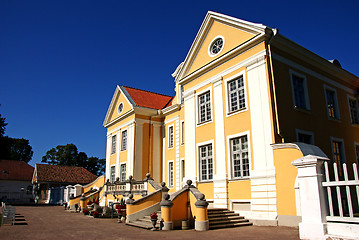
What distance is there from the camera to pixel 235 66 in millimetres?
14812

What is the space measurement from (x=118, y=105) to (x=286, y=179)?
1959cm

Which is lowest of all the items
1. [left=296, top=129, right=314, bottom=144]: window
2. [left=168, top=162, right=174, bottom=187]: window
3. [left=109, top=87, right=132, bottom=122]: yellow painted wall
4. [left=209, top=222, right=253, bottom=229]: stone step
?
[left=209, top=222, right=253, bottom=229]: stone step

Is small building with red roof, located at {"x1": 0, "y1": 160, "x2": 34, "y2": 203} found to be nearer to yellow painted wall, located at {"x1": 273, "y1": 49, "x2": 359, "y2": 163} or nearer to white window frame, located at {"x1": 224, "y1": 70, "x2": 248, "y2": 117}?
white window frame, located at {"x1": 224, "y1": 70, "x2": 248, "y2": 117}

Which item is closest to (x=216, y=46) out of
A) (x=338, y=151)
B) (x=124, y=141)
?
(x=338, y=151)

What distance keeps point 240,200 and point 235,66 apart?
6532 millimetres

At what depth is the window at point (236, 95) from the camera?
14445mm

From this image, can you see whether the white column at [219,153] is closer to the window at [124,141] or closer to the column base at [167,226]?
the column base at [167,226]

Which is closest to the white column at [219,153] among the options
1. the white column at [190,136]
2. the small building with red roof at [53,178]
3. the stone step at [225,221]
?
the stone step at [225,221]

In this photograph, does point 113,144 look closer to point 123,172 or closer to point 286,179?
point 123,172

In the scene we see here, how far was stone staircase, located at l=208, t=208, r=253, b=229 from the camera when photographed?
466 inches

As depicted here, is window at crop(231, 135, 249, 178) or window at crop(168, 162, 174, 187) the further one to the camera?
window at crop(168, 162, 174, 187)

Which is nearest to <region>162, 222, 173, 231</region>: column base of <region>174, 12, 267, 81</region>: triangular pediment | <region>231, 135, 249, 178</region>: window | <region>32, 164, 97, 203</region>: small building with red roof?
<region>231, 135, 249, 178</region>: window

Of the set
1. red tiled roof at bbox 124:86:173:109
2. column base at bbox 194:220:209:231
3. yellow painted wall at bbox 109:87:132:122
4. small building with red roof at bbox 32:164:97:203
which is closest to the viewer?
column base at bbox 194:220:209:231

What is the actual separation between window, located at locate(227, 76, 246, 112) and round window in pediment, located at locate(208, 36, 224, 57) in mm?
2244
